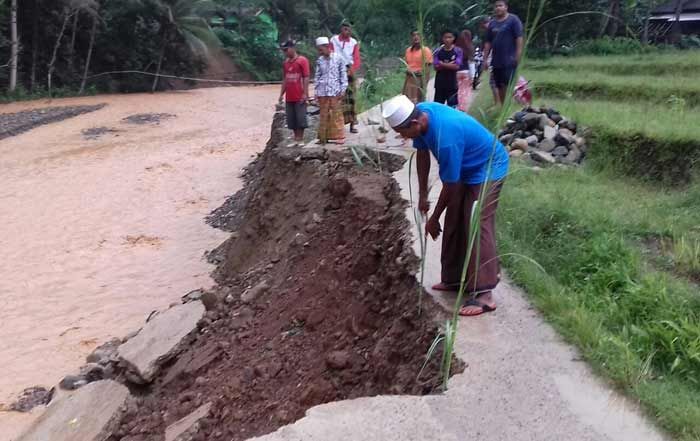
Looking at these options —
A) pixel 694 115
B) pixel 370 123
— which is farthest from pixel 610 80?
pixel 370 123

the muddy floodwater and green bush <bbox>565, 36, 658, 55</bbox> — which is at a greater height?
green bush <bbox>565, 36, 658, 55</bbox>

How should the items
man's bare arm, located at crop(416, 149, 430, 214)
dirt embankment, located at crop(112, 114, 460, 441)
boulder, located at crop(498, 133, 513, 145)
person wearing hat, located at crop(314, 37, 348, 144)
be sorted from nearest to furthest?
dirt embankment, located at crop(112, 114, 460, 441), man's bare arm, located at crop(416, 149, 430, 214), boulder, located at crop(498, 133, 513, 145), person wearing hat, located at crop(314, 37, 348, 144)

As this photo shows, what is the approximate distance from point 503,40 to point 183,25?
23862 mm

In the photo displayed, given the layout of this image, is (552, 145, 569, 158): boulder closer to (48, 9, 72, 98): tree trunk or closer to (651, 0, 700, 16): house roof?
(651, 0, 700, 16): house roof

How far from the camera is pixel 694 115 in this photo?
352 inches

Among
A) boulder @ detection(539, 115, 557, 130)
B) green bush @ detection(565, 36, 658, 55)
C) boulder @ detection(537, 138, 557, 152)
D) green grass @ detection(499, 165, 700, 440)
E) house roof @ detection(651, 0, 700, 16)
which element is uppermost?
house roof @ detection(651, 0, 700, 16)

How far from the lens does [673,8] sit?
81.4 feet

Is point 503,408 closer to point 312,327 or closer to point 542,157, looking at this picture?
point 312,327

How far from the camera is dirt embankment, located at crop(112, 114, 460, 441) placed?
4.31 m

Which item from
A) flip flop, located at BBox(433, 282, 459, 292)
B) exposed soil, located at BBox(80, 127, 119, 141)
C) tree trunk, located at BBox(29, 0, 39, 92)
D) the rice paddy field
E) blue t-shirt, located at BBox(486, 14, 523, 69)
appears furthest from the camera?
tree trunk, located at BBox(29, 0, 39, 92)

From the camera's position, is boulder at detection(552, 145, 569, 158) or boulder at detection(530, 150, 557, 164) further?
boulder at detection(552, 145, 569, 158)

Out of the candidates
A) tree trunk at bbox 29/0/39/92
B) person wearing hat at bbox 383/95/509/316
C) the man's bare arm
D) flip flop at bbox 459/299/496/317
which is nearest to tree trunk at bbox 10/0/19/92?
tree trunk at bbox 29/0/39/92

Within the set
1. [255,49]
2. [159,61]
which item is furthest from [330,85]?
[255,49]

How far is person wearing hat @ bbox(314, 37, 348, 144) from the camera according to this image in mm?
9242
